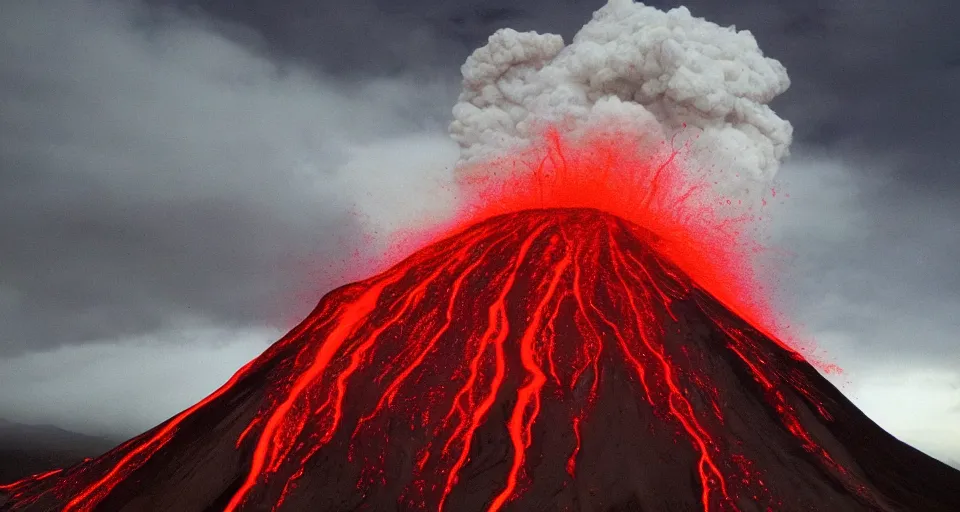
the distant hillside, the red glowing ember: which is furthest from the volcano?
the distant hillside

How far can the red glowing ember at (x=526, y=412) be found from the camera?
1530 cm

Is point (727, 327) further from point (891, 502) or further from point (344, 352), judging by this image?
point (344, 352)

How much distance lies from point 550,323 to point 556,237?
3.84 metres

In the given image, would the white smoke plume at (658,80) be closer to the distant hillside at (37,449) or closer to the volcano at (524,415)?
the volcano at (524,415)

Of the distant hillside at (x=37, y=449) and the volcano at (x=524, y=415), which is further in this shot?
the distant hillside at (x=37, y=449)

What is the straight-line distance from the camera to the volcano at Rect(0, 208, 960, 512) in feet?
50.1

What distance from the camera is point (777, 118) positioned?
2575 cm

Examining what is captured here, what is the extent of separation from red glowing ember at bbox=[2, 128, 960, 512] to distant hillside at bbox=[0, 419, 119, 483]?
2995 centimetres

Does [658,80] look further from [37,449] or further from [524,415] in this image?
[37,449]

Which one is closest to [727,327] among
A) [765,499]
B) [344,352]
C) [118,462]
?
[765,499]

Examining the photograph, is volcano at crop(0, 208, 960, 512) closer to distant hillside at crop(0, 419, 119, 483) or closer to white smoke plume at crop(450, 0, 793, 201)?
white smoke plume at crop(450, 0, 793, 201)

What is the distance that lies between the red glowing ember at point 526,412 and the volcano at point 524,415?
45 millimetres

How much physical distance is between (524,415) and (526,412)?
10 centimetres

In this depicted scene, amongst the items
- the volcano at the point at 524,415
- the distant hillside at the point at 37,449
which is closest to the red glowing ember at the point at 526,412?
the volcano at the point at 524,415
